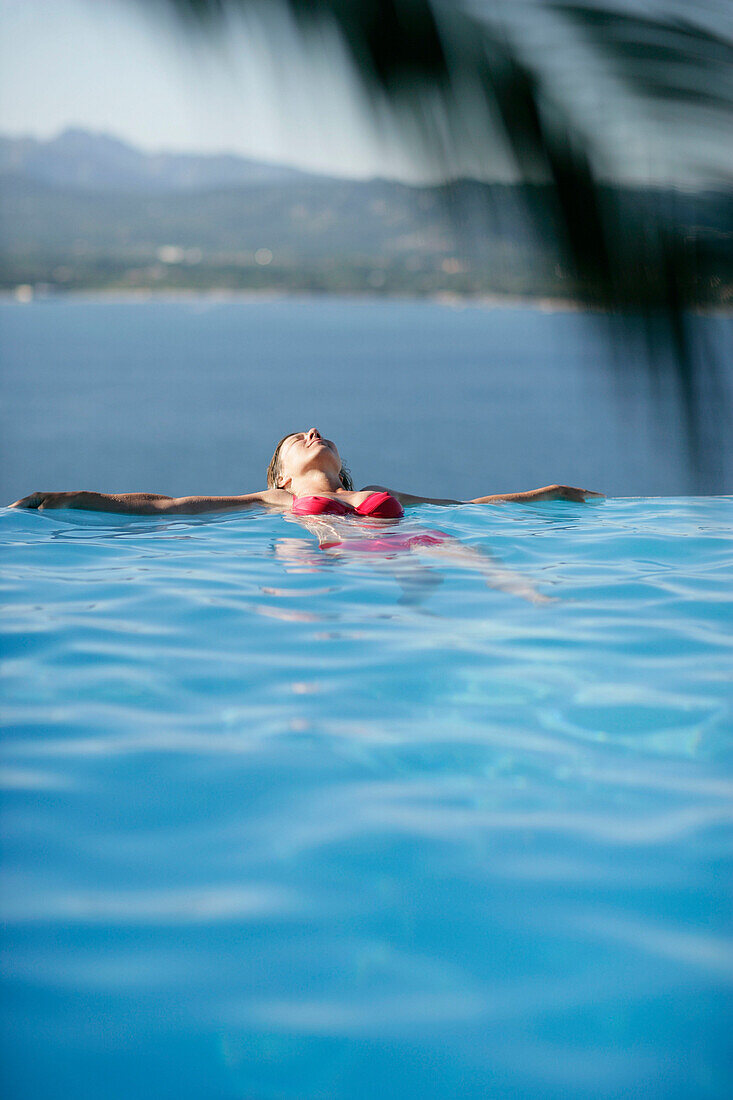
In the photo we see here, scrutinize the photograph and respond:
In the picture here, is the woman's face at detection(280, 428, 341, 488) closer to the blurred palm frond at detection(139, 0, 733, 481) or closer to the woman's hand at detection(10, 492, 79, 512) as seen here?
the woman's hand at detection(10, 492, 79, 512)

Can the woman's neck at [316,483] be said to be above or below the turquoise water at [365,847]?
above

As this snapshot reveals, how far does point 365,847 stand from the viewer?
2.00 metres

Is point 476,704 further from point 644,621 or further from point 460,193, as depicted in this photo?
point 460,193

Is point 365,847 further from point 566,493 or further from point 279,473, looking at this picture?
point 566,493

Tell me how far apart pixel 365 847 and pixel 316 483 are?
12.5 feet

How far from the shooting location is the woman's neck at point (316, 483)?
5602 mm

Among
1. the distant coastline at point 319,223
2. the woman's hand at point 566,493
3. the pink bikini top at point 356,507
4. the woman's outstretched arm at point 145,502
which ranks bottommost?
the woman's hand at point 566,493

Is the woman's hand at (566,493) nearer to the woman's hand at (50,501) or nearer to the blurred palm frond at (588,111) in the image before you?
the woman's hand at (50,501)

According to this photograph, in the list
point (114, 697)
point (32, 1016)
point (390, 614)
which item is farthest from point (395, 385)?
point (32, 1016)

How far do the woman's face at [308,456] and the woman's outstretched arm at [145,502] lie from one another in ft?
0.70

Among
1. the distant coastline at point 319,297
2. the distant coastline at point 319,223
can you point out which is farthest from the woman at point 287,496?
the distant coastline at point 319,223

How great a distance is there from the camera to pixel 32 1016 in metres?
1.50

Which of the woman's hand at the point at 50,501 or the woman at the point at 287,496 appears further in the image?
the woman's hand at the point at 50,501

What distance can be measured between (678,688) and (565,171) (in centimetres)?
265
